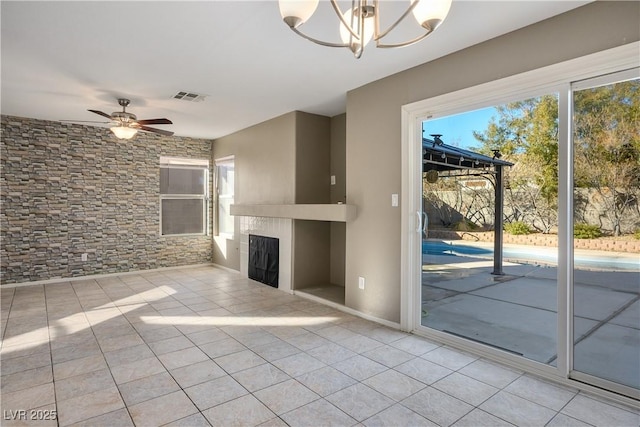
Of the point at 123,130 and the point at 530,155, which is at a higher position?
the point at 123,130

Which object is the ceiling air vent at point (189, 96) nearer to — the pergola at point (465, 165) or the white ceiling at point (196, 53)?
the white ceiling at point (196, 53)

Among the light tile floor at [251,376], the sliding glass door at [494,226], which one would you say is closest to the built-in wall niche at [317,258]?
the light tile floor at [251,376]

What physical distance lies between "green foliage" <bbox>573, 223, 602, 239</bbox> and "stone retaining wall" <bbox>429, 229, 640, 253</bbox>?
0.03m

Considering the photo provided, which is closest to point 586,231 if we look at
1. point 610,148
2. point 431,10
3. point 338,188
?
point 610,148

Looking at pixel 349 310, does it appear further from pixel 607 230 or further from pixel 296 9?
pixel 296 9

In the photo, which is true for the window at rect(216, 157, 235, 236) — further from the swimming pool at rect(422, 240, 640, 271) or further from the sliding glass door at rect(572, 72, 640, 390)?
the sliding glass door at rect(572, 72, 640, 390)

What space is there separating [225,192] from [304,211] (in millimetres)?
2995

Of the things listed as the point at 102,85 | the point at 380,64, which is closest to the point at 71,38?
the point at 102,85

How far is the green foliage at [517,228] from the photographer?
106 inches

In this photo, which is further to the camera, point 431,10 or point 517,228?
point 517,228

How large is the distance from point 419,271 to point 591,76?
1.93 m

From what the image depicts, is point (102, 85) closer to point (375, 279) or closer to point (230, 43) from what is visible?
point (230, 43)

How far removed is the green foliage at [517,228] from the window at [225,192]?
4.93 metres

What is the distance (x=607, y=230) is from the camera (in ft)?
7.57
